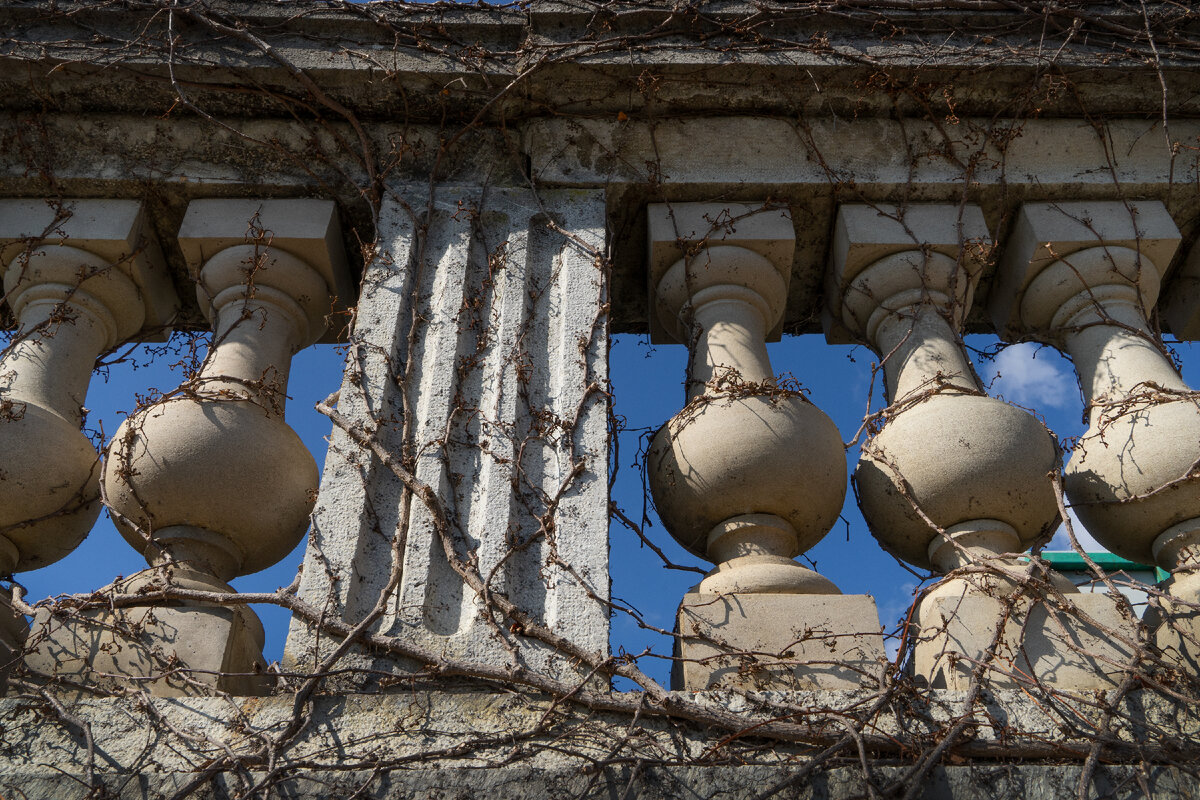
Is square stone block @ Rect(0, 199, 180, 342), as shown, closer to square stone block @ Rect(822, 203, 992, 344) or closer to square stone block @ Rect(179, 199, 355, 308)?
square stone block @ Rect(179, 199, 355, 308)

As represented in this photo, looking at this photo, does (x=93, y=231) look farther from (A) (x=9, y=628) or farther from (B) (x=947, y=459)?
(B) (x=947, y=459)

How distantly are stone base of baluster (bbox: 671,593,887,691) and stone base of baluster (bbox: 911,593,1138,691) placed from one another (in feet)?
0.51

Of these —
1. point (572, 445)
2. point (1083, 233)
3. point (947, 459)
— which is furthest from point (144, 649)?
point (1083, 233)

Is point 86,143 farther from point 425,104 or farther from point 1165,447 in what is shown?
point 1165,447

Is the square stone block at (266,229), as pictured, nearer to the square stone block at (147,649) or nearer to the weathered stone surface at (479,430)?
the weathered stone surface at (479,430)

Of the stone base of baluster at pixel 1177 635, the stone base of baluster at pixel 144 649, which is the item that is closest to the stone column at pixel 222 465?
the stone base of baluster at pixel 144 649

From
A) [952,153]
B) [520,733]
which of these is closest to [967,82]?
[952,153]

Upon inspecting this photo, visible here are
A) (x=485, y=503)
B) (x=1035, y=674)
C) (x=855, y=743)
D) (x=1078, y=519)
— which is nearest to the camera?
(x=855, y=743)

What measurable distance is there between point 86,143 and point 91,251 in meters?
0.38

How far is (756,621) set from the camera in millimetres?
2877

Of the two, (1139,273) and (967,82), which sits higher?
(967,82)

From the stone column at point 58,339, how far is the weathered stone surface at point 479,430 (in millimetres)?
803

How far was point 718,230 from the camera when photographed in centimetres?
402

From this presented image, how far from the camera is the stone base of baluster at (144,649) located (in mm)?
2766
